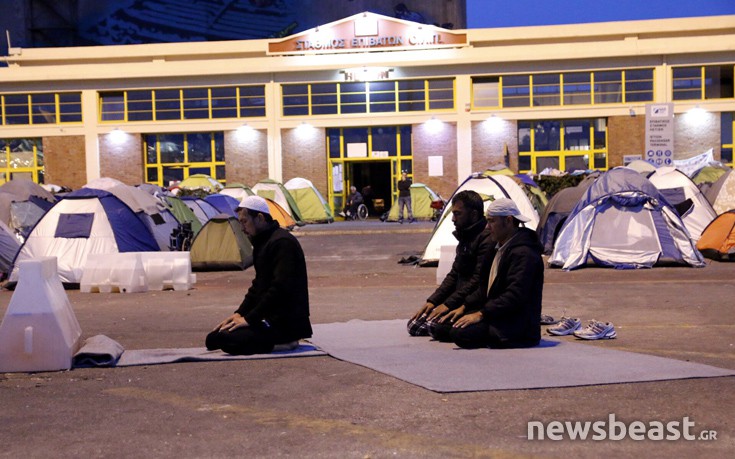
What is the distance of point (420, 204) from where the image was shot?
35625 millimetres

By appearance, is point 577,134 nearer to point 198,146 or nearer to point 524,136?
point 524,136

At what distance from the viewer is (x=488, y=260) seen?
8.96 metres

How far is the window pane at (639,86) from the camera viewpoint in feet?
125

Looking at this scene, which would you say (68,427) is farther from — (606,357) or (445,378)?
(606,357)

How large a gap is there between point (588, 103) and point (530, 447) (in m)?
34.5

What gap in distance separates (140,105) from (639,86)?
71.0ft

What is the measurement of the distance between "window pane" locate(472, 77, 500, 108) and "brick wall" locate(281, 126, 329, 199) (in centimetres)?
670

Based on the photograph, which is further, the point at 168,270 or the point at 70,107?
the point at 70,107

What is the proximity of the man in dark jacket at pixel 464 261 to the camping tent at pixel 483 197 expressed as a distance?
367 inches

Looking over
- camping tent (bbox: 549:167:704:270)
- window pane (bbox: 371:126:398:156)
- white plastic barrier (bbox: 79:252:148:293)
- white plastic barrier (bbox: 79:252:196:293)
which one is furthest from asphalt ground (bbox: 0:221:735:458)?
window pane (bbox: 371:126:398:156)

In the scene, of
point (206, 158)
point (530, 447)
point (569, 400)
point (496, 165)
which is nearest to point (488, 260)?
point (569, 400)

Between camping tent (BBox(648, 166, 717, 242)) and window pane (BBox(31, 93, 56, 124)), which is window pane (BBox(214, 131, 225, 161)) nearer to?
window pane (BBox(31, 93, 56, 124))

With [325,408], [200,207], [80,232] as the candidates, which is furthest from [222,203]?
[325,408]

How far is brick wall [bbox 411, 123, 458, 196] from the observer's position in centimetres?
3862
